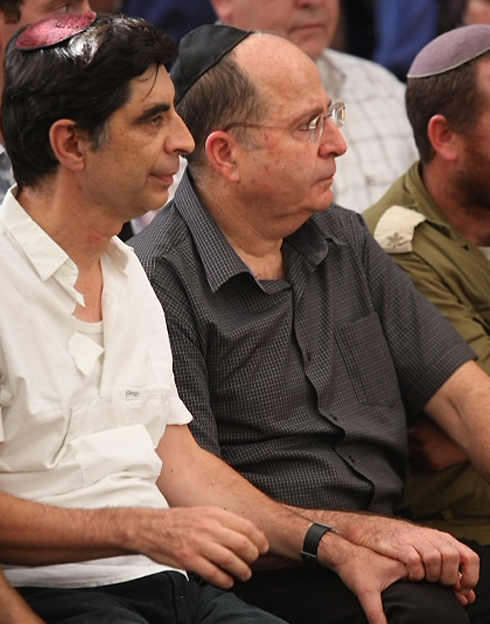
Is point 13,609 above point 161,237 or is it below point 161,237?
below

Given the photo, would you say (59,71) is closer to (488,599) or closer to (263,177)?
(263,177)

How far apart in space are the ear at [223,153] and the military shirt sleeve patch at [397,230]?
0.53m

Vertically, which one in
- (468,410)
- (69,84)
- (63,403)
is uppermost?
(69,84)

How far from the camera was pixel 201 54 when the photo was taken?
2768 millimetres

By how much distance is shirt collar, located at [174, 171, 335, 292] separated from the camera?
2.62 m

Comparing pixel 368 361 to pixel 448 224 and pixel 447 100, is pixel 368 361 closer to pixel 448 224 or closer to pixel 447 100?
pixel 448 224

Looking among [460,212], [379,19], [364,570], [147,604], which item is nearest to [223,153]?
[460,212]

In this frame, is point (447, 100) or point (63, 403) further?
point (447, 100)

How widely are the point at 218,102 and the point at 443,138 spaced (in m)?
0.76

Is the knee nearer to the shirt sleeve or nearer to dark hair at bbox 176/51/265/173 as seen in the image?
the shirt sleeve

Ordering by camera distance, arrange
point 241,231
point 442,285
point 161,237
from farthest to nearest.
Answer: point 442,285 → point 241,231 → point 161,237

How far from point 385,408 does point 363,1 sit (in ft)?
8.88

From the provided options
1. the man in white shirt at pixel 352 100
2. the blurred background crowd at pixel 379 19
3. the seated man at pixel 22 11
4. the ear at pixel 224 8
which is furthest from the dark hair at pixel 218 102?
the blurred background crowd at pixel 379 19

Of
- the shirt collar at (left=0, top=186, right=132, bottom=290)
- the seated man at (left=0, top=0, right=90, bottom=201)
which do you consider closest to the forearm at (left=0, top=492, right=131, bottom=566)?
the shirt collar at (left=0, top=186, right=132, bottom=290)
